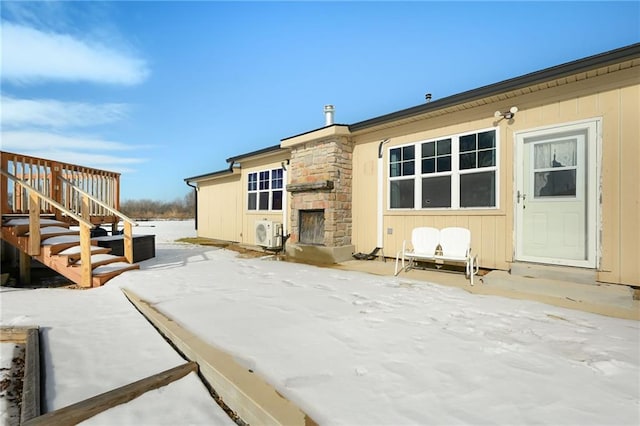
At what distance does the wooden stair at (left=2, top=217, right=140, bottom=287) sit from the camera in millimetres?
4352

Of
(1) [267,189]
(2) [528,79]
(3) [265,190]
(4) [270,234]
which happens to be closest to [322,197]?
(4) [270,234]

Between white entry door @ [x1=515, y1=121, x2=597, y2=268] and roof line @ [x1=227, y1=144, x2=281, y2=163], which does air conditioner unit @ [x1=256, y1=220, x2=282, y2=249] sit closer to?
roof line @ [x1=227, y1=144, x2=281, y2=163]

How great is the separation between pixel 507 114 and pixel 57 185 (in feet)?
29.2

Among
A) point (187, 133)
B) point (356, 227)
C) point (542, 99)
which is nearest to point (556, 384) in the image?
point (542, 99)

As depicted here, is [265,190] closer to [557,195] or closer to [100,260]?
[100,260]

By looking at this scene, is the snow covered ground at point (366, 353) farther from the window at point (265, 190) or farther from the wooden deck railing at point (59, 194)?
the window at point (265, 190)

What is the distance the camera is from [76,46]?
643cm

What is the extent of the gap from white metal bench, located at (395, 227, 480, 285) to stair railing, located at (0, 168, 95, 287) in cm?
482

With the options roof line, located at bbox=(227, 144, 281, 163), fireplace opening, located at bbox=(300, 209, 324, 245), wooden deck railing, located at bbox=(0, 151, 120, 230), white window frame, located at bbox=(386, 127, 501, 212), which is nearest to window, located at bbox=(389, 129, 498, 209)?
white window frame, located at bbox=(386, 127, 501, 212)

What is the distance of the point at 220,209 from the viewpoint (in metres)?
11.2

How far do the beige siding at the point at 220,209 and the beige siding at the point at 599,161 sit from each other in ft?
19.8

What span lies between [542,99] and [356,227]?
4.09 metres

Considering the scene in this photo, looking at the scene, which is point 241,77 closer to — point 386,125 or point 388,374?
point 386,125

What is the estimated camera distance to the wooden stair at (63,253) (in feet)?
14.3
